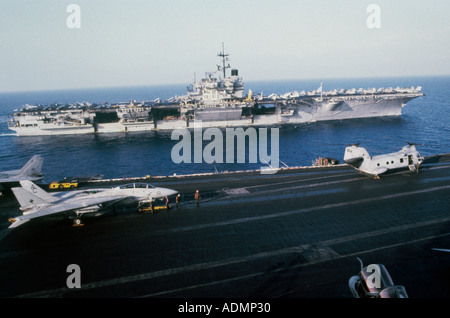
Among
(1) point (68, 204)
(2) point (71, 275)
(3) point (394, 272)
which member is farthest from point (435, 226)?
(1) point (68, 204)

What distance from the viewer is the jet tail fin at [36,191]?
2220 cm

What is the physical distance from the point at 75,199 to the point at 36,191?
269 centimetres

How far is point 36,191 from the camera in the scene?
890 inches

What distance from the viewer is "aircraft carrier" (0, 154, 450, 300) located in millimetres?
14875

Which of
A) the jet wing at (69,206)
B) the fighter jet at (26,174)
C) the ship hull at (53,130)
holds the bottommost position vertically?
the jet wing at (69,206)

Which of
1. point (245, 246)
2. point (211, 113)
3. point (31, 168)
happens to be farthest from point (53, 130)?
point (245, 246)

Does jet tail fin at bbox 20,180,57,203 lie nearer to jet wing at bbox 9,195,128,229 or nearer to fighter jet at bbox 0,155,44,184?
jet wing at bbox 9,195,128,229

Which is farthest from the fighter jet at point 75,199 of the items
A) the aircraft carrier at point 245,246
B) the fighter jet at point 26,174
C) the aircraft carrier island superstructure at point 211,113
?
the aircraft carrier island superstructure at point 211,113

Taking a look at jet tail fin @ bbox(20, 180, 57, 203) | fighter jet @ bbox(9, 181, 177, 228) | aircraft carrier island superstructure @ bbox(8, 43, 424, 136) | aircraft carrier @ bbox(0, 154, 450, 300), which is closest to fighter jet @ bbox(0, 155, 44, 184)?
aircraft carrier @ bbox(0, 154, 450, 300)

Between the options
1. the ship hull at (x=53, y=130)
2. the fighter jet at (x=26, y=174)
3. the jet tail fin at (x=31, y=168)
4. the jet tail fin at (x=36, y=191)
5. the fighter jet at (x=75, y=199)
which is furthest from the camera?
the ship hull at (x=53, y=130)

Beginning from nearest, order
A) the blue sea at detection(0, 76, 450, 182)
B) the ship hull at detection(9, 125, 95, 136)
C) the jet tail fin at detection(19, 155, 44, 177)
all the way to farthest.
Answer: the jet tail fin at detection(19, 155, 44, 177) → the blue sea at detection(0, 76, 450, 182) → the ship hull at detection(9, 125, 95, 136)

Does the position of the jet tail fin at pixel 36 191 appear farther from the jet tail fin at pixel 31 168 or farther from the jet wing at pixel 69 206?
the jet tail fin at pixel 31 168

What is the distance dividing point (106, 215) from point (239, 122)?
64280mm

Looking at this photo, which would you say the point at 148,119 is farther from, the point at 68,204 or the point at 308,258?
the point at 308,258
